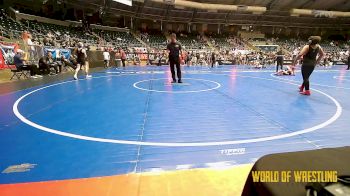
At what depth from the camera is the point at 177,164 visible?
10.5ft

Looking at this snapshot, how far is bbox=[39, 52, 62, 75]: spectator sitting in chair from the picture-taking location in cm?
1394

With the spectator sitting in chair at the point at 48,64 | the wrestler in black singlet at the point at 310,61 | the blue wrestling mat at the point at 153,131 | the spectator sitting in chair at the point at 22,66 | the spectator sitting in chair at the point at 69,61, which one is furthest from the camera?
the spectator sitting in chair at the point at 69,61

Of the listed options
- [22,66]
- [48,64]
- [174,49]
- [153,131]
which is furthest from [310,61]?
[48,64]

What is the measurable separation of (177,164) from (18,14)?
3023 cm

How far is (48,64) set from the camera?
1458 centimetres

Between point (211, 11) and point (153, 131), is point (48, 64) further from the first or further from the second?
point (211, 11)

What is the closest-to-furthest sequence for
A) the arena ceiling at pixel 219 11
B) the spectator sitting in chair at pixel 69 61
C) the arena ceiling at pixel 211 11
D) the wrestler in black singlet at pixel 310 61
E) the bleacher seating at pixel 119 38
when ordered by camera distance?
the wrestler in black singlet at pixel 310 61, the spectator sitting in chair at pixel 69 61, the bleacher seating at pixel 119 38, the arena ceiling at pixel 211 11, the arena ceiling at pixel 219 11

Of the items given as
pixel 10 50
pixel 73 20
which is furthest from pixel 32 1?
pixel 10 50

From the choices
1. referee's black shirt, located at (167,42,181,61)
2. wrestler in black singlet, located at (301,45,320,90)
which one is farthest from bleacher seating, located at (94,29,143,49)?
wrestler in black singlet, located at (301,45,320,90)

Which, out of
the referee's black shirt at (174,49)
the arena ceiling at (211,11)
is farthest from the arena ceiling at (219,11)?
the referee's black shirt at (174,49)

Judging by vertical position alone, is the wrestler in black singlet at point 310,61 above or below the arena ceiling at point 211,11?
below

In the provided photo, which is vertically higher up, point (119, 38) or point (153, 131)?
point (119, 38)

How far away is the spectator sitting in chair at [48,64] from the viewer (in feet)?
45.7

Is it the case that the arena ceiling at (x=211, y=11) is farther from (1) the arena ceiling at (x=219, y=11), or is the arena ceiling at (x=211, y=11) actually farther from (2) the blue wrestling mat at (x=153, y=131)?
(2) the blue wrestling mat at (x=153, y=131)
